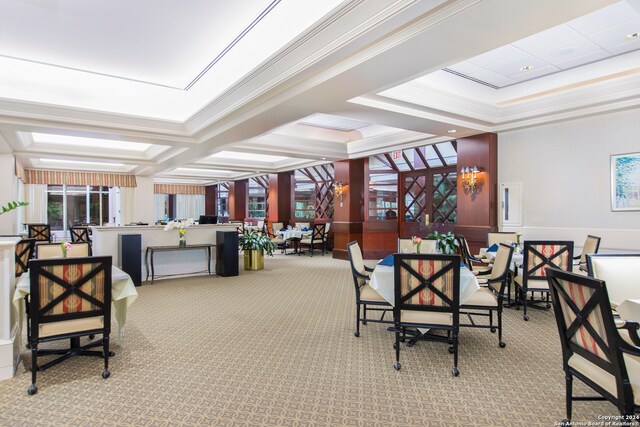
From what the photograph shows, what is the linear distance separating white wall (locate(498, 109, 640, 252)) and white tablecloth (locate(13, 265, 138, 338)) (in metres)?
6.16

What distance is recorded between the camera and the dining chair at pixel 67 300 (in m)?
2.68

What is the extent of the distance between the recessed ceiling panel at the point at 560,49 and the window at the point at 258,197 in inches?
427

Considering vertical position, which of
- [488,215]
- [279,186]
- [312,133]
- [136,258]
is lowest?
[136,258]

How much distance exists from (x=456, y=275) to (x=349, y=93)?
2.60 metres

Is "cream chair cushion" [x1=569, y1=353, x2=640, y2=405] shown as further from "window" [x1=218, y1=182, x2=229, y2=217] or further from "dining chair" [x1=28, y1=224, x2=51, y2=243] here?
"window" [x1=218, y1=182, x2=229, y2=217]

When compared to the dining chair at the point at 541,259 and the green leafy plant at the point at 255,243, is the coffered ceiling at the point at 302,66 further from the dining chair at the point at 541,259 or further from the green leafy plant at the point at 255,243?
the dining chair at the point at 541,259

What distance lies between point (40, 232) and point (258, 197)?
320 inches

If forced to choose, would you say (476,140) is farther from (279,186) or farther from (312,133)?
(279,186)

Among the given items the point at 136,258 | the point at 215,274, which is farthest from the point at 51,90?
the point at 215,274

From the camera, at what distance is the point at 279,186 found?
1320 cm

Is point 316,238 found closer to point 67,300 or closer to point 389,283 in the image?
point 389,283

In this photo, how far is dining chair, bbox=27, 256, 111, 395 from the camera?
2.68 metres

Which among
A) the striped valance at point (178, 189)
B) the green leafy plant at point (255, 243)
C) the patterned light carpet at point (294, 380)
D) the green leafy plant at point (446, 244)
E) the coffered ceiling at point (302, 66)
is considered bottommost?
the patterned light carpet at point (294, 380)

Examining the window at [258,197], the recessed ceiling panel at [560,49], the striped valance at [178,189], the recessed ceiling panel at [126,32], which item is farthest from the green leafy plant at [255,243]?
the striped valance at [178,189]
